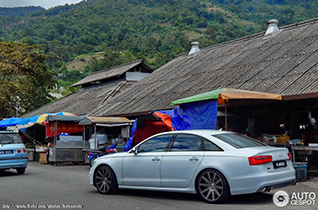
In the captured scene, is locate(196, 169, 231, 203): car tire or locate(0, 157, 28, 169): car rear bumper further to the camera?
locate(0, 157, 28, 169): car rear bumper

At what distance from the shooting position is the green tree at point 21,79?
101ft

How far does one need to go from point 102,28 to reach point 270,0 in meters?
104

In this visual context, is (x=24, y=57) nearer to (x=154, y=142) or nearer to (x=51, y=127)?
(x=51, y=127)

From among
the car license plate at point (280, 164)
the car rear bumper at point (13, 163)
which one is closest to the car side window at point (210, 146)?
the car license plate at point (280, 164)

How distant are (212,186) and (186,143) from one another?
1183 millimetres

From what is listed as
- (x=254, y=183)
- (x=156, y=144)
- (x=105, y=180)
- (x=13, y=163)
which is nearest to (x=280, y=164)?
(x=254, y=183)

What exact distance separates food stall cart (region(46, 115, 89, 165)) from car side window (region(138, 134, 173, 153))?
9.14 metres

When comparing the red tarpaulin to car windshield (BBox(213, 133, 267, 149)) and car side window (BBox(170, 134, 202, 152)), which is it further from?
car windshield (BBox(213, 133, 267, 149))

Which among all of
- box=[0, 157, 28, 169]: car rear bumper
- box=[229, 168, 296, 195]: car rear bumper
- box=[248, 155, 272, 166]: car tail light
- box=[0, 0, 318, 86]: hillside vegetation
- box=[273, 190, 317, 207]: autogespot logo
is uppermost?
box=[0, 0, 318, 86]: hillside vegetation

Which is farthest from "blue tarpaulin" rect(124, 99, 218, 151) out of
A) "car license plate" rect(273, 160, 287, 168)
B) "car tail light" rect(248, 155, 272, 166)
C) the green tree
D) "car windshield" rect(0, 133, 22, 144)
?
the green tree

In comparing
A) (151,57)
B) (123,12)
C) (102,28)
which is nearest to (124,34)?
(102,28)

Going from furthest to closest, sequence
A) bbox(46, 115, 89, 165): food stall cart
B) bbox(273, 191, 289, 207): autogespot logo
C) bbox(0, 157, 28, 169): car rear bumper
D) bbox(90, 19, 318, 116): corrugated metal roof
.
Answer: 1. bbox(46, 115, 89, 165): food stall cart
2. bbox(90, 19, 318, 116): corrugated metal roof
3. bbox(0, 157, 28, 169): car rear bumper
4. bbox(273, 191, 289, 207): autogespot logo

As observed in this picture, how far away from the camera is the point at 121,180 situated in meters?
8.54

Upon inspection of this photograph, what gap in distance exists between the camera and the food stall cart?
17.8 meters
